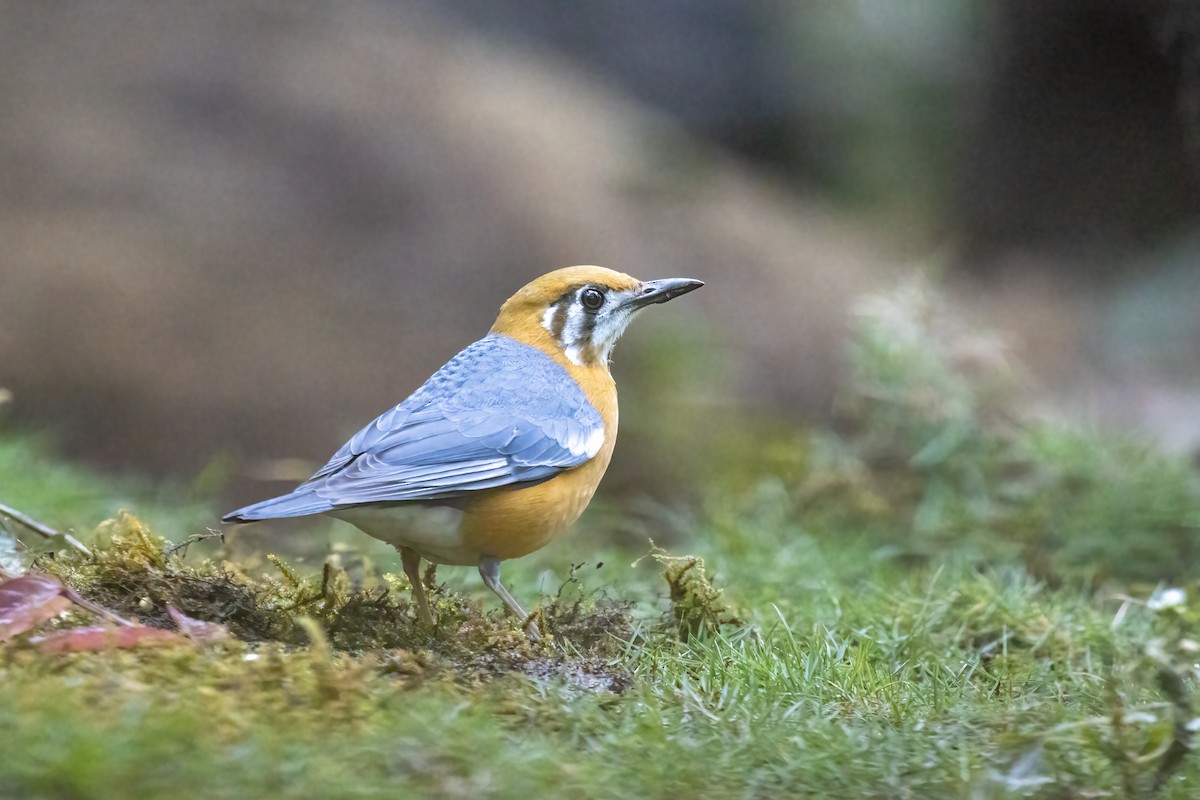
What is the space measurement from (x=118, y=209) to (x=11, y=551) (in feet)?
23.1

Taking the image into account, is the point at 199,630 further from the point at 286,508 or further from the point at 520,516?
the point at 520,516

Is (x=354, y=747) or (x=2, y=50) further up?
(x=2, y=50)

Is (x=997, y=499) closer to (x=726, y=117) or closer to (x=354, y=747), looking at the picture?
(x=354, y=747)

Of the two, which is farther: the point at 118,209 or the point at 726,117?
the point at 726,117

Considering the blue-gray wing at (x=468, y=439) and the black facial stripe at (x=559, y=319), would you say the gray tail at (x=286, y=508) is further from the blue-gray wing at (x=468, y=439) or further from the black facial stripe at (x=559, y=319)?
the black facial stripe at (x=559, y=319)

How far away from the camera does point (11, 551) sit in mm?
4402

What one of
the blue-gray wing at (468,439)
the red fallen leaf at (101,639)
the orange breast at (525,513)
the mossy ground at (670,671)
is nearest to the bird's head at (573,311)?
the blue-gray wing at (468,439)

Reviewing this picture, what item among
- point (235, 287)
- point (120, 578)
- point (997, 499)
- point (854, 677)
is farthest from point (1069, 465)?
point (235, 287)

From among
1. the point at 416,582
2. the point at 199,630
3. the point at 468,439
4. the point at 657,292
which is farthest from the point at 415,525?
the point at 657,292

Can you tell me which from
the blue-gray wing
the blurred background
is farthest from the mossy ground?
the blurred background

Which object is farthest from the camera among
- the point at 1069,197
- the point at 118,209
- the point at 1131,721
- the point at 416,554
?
the point at 1069,197

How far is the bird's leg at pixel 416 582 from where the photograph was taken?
4.16m

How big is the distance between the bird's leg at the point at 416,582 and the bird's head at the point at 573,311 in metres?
1.05

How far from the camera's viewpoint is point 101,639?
3.15 m
